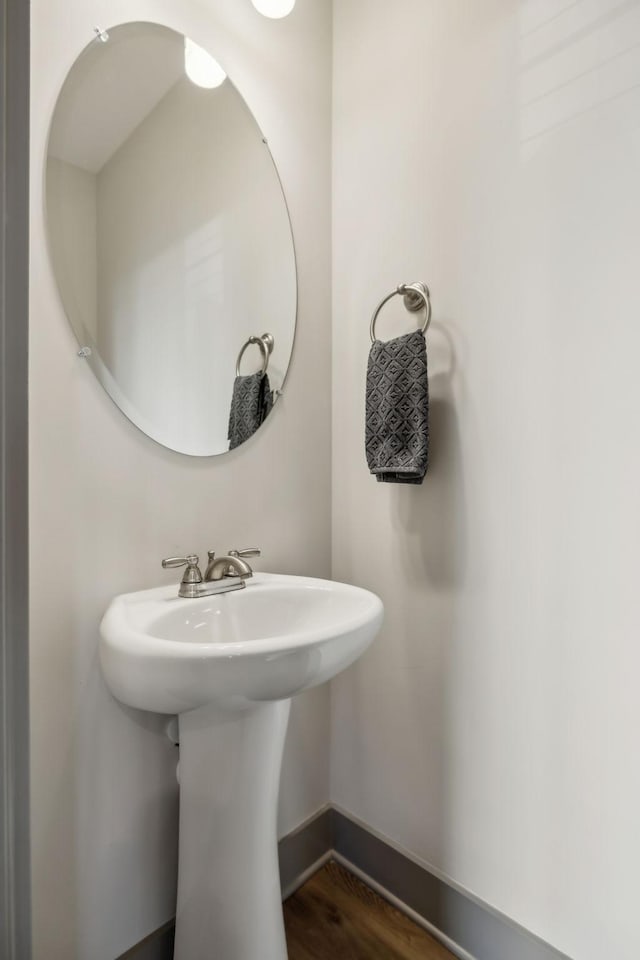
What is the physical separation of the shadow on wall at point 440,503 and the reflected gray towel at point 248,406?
0.40m

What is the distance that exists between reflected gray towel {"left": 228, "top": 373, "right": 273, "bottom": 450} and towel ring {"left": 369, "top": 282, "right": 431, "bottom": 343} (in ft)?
0.95

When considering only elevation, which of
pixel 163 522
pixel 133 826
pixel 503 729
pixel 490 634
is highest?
pixel 163 522

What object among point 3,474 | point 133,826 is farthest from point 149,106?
point 133,826

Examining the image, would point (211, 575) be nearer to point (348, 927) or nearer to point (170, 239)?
point (170, 239)

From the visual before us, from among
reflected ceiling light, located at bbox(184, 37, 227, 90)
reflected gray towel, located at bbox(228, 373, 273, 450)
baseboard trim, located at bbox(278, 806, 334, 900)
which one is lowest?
baseboard trim, located at bbox(278, 806, 334, 900)

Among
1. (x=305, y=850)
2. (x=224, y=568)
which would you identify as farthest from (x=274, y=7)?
(x=305, y=850)

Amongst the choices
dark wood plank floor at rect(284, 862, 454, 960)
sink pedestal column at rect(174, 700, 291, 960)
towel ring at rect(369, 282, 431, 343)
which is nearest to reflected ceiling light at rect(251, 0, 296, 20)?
towel ring at rect(369, 282, 431, 343)

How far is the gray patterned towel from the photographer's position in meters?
1.06

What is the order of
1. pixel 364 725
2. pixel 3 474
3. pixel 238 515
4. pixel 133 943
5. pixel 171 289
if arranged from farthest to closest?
pixel 364 725 → pixel 238 515 → pixel 171 289 → pixel 133 943 → pixel 3 474

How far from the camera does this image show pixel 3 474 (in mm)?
842

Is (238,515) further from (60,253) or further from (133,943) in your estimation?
(133,943)

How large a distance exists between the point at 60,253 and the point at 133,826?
1078 mm

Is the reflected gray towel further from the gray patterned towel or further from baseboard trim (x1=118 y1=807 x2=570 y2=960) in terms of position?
baseboard trim (x1=118 y1=807 x2=570 y2=960)

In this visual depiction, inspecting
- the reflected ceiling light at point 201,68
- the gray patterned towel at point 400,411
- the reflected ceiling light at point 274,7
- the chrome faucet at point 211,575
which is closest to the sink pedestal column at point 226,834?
the chrome faucet at point 211,575
